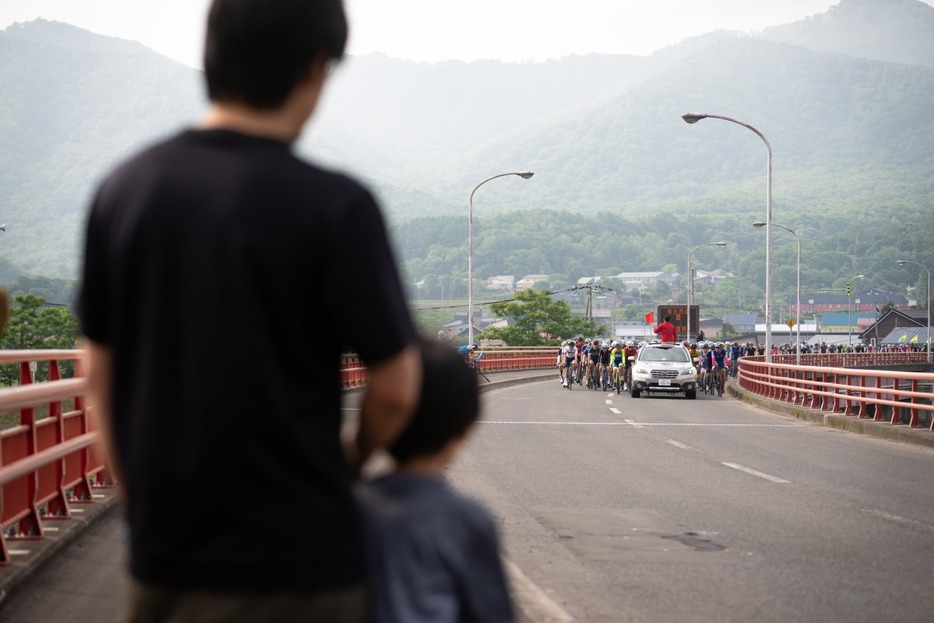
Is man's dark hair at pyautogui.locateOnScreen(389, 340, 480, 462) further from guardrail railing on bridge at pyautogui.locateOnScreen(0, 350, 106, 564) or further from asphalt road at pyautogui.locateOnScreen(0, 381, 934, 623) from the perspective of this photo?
guardrail railing on bridge at pyautogui.locateOnScreen(0, 350, 106, 564)

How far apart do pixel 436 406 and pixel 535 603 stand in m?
4.23

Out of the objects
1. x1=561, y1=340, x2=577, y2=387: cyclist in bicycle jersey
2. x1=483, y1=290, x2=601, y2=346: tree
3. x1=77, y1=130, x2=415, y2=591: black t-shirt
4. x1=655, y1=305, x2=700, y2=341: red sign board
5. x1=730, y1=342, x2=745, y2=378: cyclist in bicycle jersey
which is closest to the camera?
x1=77, y1=130, x2=415, y2=591: black t-shirt

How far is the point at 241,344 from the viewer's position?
89.7 inches

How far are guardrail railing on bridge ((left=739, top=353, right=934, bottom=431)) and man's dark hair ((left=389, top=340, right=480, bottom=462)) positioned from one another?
17225 mm

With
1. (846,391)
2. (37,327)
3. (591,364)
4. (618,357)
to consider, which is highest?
(37,327)

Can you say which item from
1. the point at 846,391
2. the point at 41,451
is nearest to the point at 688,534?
the point at 41,451

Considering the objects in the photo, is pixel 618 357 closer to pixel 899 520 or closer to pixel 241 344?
pixel 899 520

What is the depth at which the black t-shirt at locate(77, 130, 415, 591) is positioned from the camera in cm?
225

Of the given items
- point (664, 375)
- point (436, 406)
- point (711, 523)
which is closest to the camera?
point (436, 406)

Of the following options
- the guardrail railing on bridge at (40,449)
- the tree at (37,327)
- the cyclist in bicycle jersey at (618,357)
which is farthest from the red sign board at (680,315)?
the guardrail railing on bridge at (40,449)

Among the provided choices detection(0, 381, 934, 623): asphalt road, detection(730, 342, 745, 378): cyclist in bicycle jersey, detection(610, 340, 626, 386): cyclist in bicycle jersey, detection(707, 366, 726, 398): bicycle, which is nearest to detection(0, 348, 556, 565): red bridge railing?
detection(0, 381, 934, 623): asphalt road

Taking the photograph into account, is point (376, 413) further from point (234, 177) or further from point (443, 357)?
point (234, 177)

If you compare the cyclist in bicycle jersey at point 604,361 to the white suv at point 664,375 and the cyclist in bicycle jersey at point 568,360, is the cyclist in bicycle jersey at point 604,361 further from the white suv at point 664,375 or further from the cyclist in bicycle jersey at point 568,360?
the white suv at point 664,375

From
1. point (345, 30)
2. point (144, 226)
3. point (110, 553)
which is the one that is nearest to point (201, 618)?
point (144, 226)
